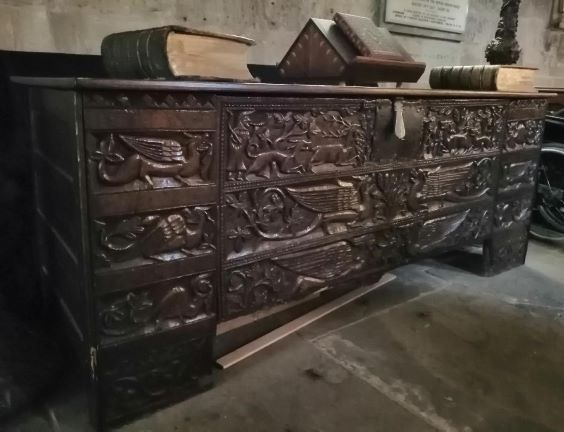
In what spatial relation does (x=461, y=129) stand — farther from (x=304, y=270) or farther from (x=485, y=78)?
(x=304, y=270)

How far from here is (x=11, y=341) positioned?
1276 mm

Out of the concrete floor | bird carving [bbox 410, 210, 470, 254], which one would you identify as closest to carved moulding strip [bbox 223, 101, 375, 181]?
bird carving [bbox 410, 210, 470, 254]

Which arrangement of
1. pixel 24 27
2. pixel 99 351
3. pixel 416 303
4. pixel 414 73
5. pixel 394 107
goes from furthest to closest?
pixel 416 303
pixel 414 73
pixel 394 107
pixel 24 27
pixel 99 351

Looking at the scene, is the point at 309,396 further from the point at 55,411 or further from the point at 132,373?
the point at 55,411

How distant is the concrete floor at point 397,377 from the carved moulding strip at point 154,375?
35mm

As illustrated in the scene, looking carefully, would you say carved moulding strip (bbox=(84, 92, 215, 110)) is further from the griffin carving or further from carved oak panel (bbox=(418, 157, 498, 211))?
carved oak panel (bbox=(418, 157, 498, 211))

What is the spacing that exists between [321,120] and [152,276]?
564 mm

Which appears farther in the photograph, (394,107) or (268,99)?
(394,107)

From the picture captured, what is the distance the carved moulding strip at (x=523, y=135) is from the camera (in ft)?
5.95

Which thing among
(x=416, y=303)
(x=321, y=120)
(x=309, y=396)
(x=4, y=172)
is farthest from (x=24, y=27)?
(x=416, y=303)

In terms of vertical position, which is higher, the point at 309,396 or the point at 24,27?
the point at 24,27

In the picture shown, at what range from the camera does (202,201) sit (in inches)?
42.9

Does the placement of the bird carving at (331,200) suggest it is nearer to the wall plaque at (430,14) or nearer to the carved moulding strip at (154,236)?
the carved moulding strip at (154,236)

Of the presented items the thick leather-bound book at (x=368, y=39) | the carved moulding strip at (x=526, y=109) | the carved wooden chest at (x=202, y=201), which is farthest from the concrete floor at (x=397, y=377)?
the thick leather-bound book at (x=368, y=39)
